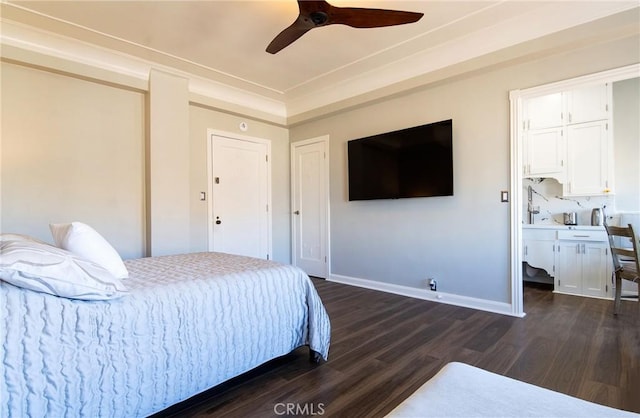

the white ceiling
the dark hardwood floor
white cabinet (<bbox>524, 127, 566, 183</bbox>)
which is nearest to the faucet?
white cabinet (<bbox>524, 127, 566, 183</bbox>)

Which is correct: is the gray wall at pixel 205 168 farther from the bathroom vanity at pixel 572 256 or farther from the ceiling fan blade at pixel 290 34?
the bathroom vanity at pixel 572 256

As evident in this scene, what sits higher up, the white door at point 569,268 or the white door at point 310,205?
the white door at point 310,205

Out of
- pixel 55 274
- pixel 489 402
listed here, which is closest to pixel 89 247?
pixel 55 274

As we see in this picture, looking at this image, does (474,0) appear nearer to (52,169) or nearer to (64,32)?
(64,32)

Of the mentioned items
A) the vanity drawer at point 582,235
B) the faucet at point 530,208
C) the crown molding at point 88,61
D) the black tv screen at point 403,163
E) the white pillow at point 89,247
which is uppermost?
the crown molding at point 88,61

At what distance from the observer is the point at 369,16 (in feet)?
7.12

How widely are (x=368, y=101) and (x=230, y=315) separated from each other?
10.5 feet

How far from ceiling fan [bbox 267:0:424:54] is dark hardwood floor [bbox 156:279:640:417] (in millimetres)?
2356

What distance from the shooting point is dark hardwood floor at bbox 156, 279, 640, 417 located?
5.72 feet

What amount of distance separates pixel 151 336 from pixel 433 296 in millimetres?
3002

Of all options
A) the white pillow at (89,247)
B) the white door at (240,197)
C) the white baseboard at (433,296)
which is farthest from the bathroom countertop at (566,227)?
the white pillow at (89,247)

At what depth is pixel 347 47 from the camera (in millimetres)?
3299

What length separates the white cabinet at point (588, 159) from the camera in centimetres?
393

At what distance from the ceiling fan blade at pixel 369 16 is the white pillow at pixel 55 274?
6.66 feet
